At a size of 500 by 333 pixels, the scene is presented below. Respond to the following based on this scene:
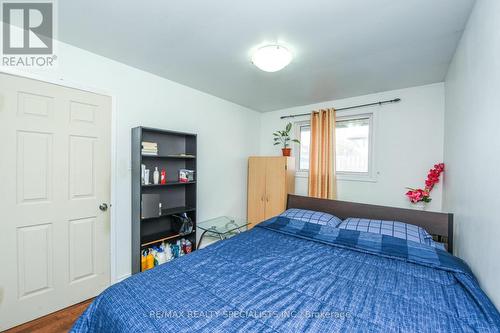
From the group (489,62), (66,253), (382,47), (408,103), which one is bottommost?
(66,253)

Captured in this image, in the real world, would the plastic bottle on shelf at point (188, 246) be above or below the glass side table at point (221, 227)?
below

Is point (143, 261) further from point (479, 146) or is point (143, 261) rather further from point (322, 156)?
point (479, 146)

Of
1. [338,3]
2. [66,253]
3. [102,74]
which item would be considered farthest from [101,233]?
[338,3]

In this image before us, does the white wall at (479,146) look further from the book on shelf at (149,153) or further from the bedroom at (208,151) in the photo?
the book on shelf at (149,153)

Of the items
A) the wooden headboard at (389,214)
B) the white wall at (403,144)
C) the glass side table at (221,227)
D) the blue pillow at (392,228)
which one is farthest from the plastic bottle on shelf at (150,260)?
the white wall at (403,144)

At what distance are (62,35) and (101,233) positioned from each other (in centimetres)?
182

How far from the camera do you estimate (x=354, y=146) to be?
10.8 feet

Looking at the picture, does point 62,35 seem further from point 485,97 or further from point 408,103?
point 408,103

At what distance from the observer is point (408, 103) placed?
283 cm

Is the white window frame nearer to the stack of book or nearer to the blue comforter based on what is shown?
the blue comforter

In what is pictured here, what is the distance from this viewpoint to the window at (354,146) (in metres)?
3.15

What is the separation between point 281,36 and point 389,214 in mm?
2062

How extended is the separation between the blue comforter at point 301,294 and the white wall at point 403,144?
124 centimetres

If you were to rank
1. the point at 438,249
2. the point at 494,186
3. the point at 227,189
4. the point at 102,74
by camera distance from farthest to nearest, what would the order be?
the point at 227,189 → the point at 102,74 → the point at 438,249 → the point at 494,186
